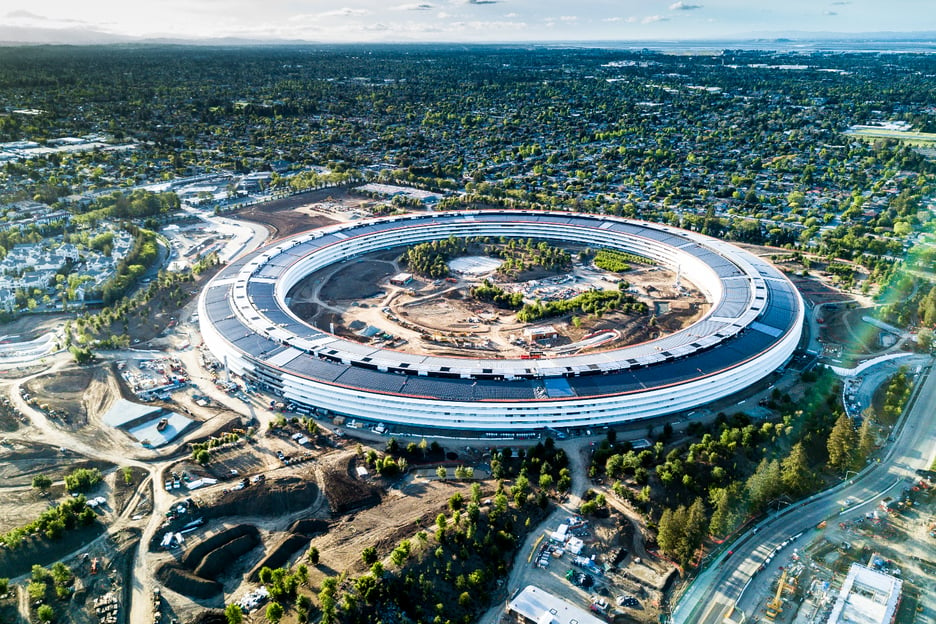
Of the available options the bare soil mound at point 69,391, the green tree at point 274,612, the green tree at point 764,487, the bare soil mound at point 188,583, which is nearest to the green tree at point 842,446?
the green tree at point 764,487

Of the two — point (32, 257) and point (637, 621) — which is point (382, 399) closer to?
point (637, 621)

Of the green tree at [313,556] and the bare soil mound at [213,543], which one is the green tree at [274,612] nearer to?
the green tree at [313,556]

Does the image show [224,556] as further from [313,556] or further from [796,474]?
[796,474]

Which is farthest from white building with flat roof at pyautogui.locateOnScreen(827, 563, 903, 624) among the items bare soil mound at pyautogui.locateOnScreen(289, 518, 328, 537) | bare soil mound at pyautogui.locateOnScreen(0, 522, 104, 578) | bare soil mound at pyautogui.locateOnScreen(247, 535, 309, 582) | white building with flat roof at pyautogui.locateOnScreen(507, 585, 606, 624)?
bare soil mound at pyautogui.locateOnScreen(0, 522, 104, 578)

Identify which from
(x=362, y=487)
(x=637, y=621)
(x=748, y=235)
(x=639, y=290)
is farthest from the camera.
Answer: (x=748, y=235)

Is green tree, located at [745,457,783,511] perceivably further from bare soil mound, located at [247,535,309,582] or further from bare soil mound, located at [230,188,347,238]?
bare soil mound, located at [230,188,347,238]

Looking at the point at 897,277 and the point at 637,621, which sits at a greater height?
the point at 897,277

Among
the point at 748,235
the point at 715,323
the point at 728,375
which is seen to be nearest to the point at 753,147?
the point at 748,235
